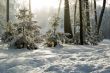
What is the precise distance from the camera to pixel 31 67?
935 cm

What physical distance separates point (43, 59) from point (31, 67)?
130 cm

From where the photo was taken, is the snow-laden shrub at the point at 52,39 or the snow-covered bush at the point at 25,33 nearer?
the snow-covered bush at the point at 25,33

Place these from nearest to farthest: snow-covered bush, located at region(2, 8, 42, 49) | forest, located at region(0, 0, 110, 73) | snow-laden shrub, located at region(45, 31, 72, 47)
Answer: forest, located at region(0, 0, 110, 73) → snow-covered bush, located at region(2, 8, 42, 49) → snow-laden shrub, located at region(45, 31, 72, 47)

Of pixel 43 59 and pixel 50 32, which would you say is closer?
pixel 43 59

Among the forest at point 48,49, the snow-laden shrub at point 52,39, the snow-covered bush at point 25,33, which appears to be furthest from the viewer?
the snow-laden shrub at point 52,39

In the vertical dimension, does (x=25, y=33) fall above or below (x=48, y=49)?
above

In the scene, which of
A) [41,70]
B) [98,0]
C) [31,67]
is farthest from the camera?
[98,0]

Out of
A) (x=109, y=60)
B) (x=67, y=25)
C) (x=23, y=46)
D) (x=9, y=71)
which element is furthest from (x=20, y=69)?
(x=67, y=25)

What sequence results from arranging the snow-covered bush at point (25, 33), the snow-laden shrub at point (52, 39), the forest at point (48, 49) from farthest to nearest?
the snow-laden shrub at point (52, 39) → the snow-covered bush at point (25, 33) → the forest at point (48, 49)

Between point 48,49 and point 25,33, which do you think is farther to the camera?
point 25,33

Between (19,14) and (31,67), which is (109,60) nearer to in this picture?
(31,67)

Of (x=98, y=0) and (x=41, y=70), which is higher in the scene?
(x=98, y=0)

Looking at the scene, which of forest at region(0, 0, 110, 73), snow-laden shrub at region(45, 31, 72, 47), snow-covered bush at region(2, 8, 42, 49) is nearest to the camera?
forest at region(0, 0, 110, 73)

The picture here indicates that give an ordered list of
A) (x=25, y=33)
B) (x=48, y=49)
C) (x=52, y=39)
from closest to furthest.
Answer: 1. (x=48, y=49)
2. (x=25, y=33)
3. (x=52, y=39)
